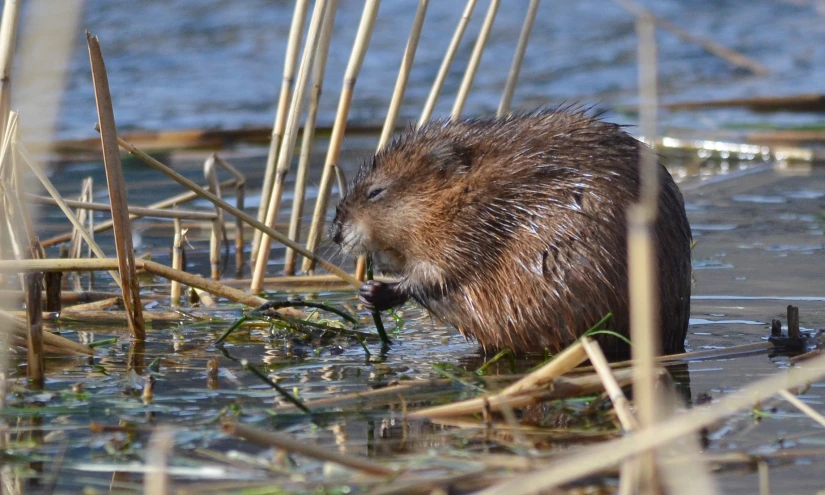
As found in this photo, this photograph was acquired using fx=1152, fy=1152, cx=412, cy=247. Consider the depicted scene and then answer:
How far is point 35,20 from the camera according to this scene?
7.86ft

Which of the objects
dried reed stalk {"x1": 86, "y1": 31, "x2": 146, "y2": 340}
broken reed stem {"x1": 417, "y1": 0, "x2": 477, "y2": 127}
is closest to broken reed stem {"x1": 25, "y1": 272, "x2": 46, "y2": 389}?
dried reed stalk {"x1": 86, "y1": 31, "x2": 146, "y2": 340}

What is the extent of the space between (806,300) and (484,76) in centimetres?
794

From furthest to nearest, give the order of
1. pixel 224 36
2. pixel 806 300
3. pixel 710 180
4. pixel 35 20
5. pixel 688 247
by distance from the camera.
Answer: pixel 224 36, pixel 710 180, pixel 806 300, pixel 688 247, pixel 35 20

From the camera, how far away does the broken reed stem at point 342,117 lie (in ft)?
14.1

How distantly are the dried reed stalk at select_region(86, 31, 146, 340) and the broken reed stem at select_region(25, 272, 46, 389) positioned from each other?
466mm

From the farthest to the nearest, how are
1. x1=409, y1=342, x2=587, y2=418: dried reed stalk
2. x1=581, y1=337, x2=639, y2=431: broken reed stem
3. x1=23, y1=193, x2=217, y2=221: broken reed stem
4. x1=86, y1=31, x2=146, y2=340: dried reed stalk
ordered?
x1=23, y1=193, x2=217, y2=221: broken reed stem
x1=86, y1=31, x2=146, y2=340: dried reed stalk
x1=409, y1=342, x2=587, y2=418: dried reed stalk
x1=581, y1=337, x2=639, y2=431: broken reed stem

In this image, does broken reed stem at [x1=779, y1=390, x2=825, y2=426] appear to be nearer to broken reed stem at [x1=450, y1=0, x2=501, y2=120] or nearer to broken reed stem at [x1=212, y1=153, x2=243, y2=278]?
broken reed stem at [x1=450, y1=0, x2=501, y2=120]

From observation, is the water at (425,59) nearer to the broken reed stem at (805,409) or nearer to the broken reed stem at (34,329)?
the broken reed stem at (805,409)

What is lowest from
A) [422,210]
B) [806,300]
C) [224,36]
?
[806,300]

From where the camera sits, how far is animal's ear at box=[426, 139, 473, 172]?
375cm

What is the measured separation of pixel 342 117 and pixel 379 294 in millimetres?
1018

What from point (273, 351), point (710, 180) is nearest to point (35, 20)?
point (273, 351)

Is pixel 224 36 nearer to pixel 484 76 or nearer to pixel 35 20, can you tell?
pixel 484 76

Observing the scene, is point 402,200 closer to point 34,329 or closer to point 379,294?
point 379,294
